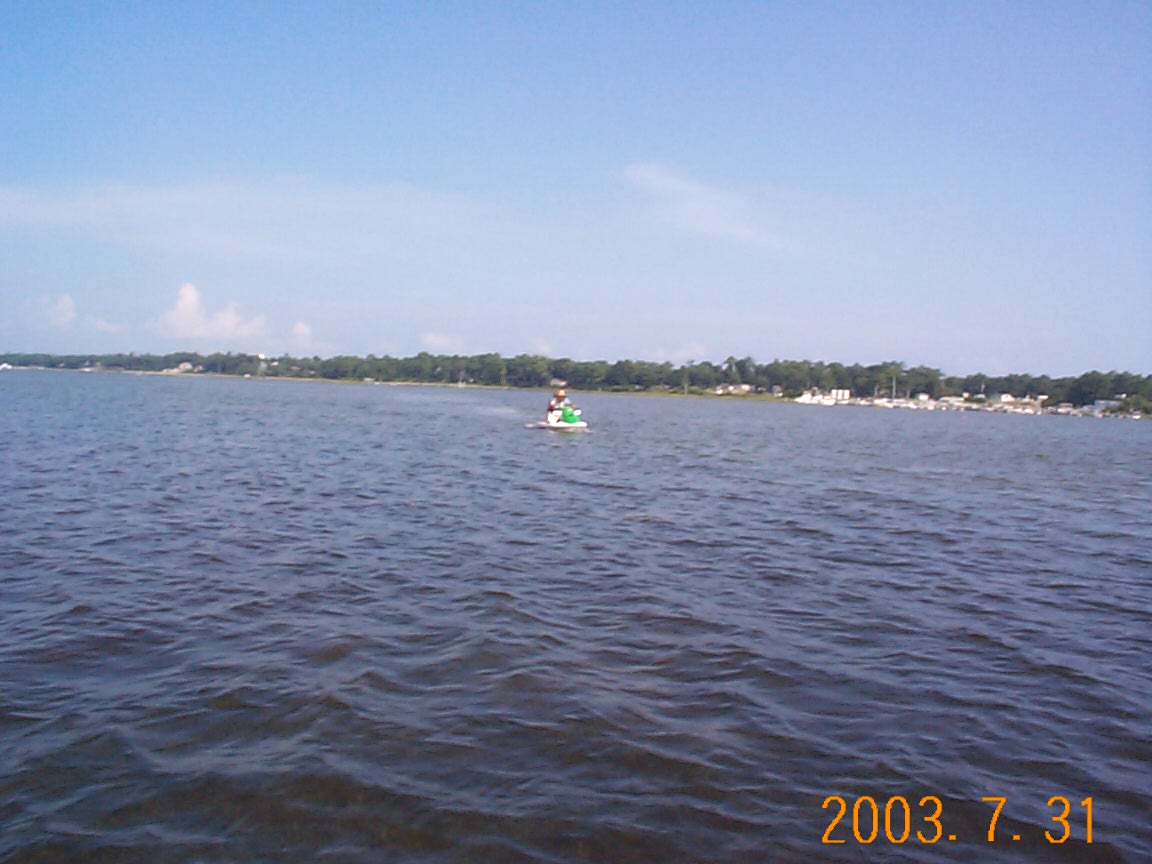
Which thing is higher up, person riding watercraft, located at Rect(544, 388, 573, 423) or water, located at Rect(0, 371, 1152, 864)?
person riding watercraft, located at Rect(544, 388, 573, 423)

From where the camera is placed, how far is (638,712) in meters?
9.44

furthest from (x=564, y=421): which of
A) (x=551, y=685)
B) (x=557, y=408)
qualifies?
(x=551, y=685)

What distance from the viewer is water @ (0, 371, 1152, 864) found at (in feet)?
23.5

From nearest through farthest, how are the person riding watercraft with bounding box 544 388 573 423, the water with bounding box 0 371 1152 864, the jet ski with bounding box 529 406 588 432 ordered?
the water with bounding box 0 371 1152 864, the jet ski with bounding box 529 406 588 432, the person riding watercraft with bounding box 544 388 573 423

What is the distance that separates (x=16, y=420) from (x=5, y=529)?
42843mm

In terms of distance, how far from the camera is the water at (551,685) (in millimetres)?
7160

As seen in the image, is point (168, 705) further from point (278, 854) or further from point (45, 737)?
point (278, 854)

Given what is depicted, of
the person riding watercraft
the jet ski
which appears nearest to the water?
the jet ski

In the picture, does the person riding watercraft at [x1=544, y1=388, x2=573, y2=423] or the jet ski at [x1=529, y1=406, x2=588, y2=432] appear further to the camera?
the person riding watercraft at [x1=544, y1=388, x2=573, y2=423]

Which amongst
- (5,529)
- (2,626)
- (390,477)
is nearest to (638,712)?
(2,626)

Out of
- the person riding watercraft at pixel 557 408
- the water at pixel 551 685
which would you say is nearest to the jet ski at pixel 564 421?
the person riding watercraft at pixel 557 408

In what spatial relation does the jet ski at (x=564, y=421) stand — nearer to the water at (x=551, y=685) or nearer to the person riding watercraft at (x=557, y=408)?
the person riding watercraft at (x=557, y=408)

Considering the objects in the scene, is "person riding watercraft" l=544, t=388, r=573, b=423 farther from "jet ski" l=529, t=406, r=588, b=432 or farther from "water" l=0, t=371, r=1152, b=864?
"water" l=0, t=371, r=1152, b=864

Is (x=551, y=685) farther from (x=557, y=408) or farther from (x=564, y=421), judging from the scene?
(x=557, y=408)
